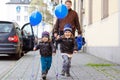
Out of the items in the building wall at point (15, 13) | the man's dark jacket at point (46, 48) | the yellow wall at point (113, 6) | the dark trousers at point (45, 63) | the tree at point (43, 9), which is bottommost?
the dark trousers at point (45, 63)

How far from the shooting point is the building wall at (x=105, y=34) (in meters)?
14.4

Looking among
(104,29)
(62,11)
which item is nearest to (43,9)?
(104,29)

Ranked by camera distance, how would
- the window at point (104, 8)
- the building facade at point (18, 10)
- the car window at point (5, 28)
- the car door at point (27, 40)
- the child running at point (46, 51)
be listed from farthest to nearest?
the building facade at point (18, 10) < the car door at point (27, 40) < the car window at point (5, 28) < the window at point (104, 8) < the child running at point (46, 51)

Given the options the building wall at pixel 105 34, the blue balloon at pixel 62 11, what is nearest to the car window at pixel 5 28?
the building wall at pixel 105 34

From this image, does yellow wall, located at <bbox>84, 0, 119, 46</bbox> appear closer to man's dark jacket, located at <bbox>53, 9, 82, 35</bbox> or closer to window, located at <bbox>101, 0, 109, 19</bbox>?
window, located at <bbox>101, 0, 109, 19</bbox>

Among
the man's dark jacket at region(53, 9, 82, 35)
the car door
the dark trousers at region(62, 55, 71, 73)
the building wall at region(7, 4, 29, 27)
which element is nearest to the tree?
the car door

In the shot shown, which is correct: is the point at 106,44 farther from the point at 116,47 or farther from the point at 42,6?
the point at 42,6

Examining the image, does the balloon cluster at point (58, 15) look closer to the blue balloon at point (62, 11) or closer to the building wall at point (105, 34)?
the blue balloon at point (62, 11)

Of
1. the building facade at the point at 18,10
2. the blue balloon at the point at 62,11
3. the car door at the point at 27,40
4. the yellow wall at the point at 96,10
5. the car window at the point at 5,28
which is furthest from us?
the building facade at the point at 18,10

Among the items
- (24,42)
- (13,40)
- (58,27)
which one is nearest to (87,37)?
(24,42)

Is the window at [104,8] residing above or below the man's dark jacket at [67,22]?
above

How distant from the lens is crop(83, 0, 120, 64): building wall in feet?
47.3

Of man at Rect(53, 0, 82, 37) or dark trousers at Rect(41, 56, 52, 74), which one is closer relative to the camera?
dark trousers at Rect(41, 56, 52, 74)

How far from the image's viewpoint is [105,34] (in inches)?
659
